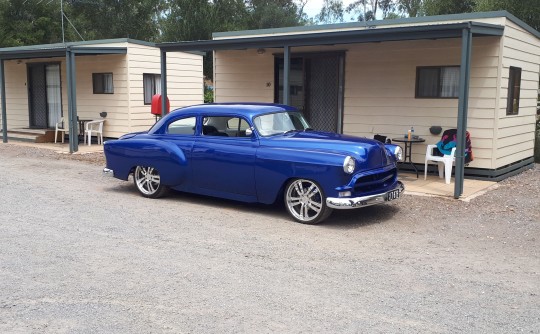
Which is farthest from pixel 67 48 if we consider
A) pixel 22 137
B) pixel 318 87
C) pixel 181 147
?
pixel 181 147

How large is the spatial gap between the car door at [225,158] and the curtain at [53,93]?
416 inches

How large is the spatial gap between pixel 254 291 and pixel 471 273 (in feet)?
6.66

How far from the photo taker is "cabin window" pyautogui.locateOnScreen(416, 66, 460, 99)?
10328mm

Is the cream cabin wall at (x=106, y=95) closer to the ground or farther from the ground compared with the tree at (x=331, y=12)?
closer to the ground

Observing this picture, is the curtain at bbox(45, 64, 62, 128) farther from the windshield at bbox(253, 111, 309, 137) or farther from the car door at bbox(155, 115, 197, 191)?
the windshield at bbox(253, 111, 309, 137)

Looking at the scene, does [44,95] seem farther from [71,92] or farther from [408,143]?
[408,143]

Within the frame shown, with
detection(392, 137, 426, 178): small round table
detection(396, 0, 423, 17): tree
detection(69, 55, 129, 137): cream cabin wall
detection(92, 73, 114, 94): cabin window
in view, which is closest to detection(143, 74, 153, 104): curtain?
detection(69, 55, 129, 137): cream cabin wall

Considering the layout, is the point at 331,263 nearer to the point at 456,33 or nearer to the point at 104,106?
the point at 456,33

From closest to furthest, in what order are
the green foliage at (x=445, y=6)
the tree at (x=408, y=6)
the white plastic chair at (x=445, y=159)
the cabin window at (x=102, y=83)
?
the white plastic chair at (x=445, y=159)
the cabin window at (x=102, y=83)
the green foliage at (x=445, y=6)
the tree at (x=408, y=6)

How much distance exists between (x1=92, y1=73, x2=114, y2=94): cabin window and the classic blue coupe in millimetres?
7406

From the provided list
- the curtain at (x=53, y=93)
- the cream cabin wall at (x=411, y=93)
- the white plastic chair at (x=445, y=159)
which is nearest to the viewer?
the white plastic chair at (x=445, y=159)

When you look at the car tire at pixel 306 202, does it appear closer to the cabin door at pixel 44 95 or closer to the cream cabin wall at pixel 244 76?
the cream cabin wall at pixel 244 76

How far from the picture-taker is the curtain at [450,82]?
1030 cm

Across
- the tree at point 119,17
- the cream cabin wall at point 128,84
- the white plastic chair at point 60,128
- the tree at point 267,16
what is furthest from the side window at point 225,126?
the tree at point 119,17
